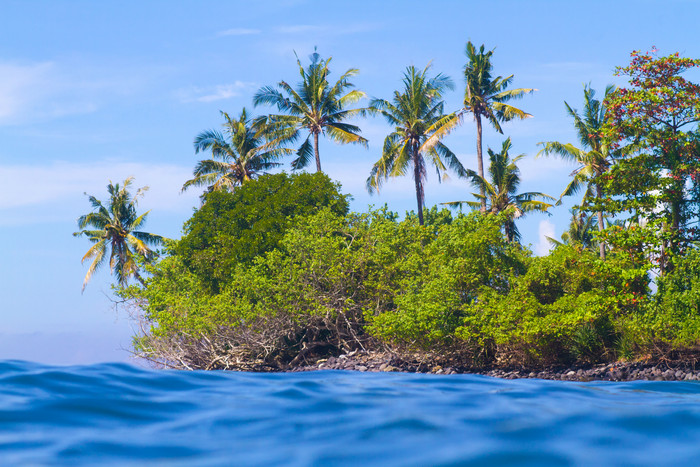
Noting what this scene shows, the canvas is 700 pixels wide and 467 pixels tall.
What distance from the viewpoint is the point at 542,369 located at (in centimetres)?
1708

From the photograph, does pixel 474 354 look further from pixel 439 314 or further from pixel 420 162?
pixel 420 162

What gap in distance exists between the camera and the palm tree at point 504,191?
28.8m

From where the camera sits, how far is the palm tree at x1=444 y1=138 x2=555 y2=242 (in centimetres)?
2883

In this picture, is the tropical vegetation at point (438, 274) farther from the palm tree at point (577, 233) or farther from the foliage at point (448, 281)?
the palm tree at point (577, 233)

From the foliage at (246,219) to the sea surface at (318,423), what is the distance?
16.1 meters

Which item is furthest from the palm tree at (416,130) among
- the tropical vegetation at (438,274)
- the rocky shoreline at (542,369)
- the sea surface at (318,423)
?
the sea surface at (318,423)

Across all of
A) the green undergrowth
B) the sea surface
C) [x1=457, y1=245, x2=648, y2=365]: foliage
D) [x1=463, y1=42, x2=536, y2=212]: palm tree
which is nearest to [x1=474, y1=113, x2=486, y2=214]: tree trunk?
[x1=463, y1=42, x2=536, y2=212]: palm tree

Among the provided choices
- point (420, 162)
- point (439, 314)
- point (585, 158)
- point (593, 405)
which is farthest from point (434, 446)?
point (585, 158)

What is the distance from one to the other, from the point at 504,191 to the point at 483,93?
18.8 feet

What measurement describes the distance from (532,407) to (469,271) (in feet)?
46.7

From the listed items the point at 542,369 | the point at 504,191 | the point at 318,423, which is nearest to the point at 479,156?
the point at 504,191

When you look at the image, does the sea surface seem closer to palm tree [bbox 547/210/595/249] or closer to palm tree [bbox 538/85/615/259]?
palm tree [bbox 538/85/615/259]

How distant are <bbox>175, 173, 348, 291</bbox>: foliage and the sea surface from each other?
16.1m

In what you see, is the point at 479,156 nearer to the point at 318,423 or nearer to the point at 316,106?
the point at 316,106
